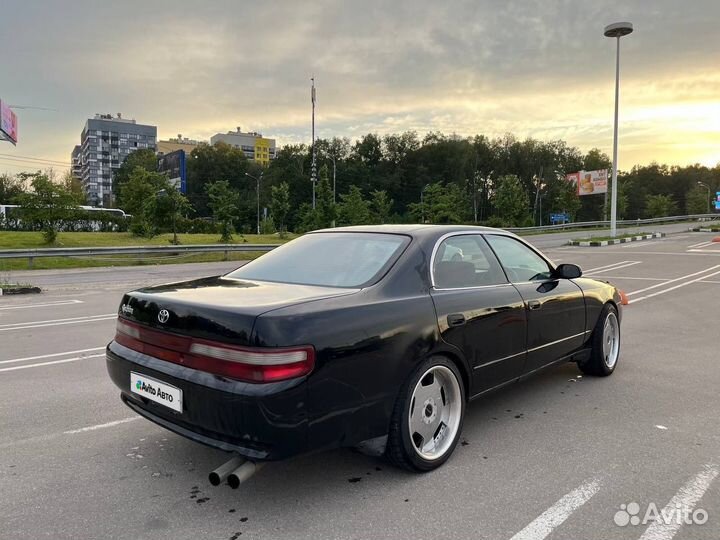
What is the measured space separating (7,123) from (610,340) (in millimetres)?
43536

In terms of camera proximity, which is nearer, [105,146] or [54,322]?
[54,322]

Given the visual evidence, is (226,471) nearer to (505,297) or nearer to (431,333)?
(431,333)

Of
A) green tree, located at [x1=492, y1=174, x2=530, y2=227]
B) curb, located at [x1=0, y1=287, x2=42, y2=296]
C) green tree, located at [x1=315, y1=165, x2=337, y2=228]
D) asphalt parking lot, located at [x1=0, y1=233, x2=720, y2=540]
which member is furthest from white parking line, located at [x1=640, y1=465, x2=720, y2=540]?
green tree, located at [x1=492, y1=174, x2=530, y2=227]

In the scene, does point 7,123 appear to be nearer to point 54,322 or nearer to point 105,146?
point 54,322

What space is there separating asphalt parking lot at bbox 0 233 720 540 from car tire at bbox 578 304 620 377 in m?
0.12

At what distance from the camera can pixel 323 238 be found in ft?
13.8

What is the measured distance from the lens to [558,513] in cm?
282

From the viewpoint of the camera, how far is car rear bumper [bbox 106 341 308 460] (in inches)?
102

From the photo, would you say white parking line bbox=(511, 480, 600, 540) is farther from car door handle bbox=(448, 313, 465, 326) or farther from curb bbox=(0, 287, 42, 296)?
curb bbox=(0, 287, 42, 296)

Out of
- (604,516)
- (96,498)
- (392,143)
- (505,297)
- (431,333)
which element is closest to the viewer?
(604,516)

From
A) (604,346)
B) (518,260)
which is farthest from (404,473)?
(604,346)

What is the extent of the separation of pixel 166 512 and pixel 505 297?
261 centimetres

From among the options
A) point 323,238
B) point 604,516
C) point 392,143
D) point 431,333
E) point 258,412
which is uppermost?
point 392,143

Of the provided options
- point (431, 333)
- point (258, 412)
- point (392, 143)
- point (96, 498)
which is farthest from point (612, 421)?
point (392, 143)
